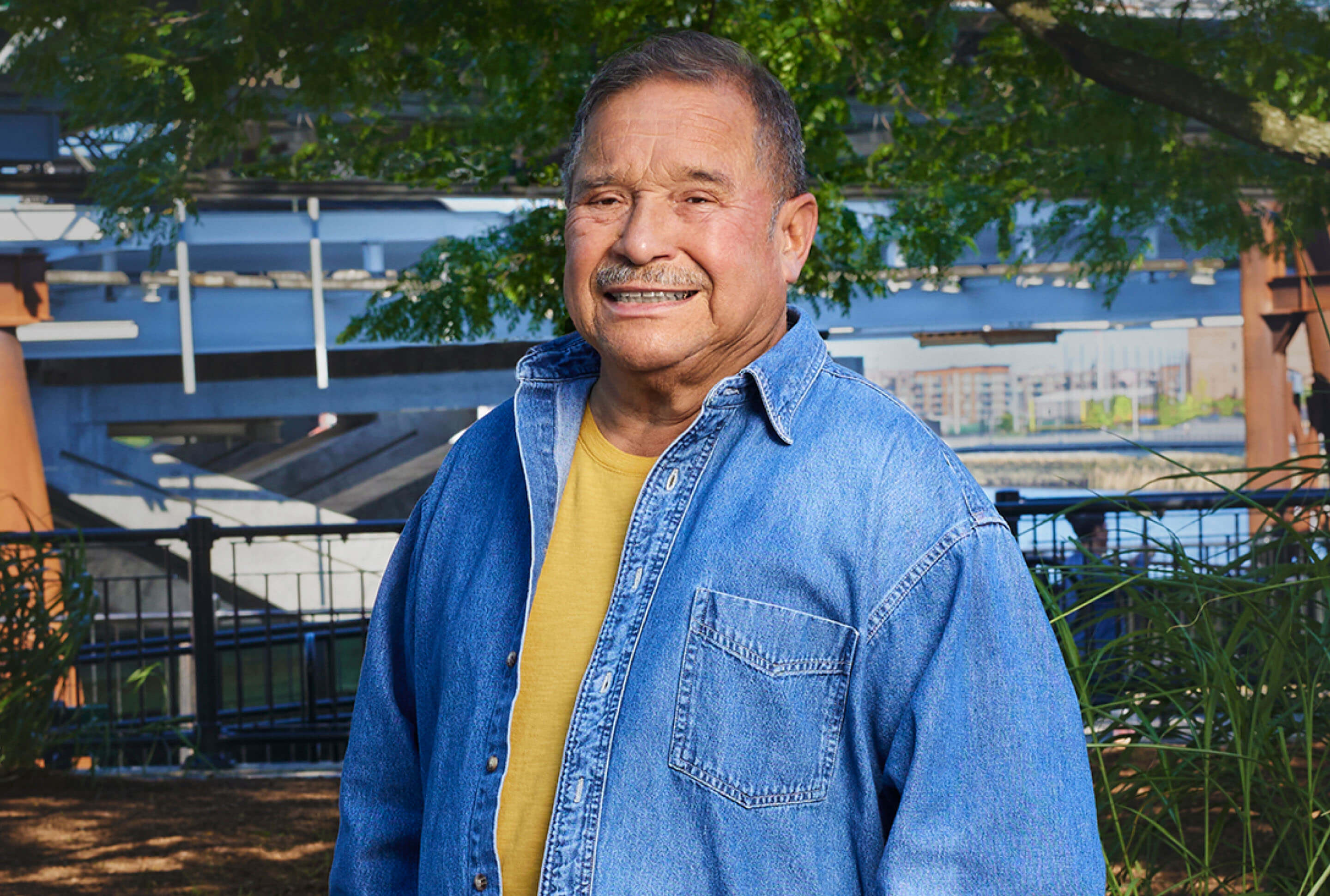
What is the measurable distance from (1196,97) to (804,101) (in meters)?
1.73

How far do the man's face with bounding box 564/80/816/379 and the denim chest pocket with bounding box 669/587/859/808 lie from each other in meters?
0.32

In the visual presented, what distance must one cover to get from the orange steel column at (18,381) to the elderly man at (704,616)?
1483cm

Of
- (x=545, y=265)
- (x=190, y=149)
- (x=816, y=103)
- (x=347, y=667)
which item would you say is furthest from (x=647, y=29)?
(x=347, y=667)

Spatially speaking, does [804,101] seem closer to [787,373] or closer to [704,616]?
[787,373]

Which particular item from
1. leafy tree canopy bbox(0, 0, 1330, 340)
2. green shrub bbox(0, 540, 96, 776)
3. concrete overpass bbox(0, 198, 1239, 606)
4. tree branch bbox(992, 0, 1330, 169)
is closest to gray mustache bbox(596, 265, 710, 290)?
leafy tree canopy bbox(0, 0, 1330, 340)

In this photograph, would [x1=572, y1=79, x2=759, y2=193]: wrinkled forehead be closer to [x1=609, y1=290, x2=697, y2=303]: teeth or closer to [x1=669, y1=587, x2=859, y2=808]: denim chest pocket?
[x1=609, y1=290, x2=697, y2=303]: teeth

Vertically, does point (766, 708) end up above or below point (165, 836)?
above

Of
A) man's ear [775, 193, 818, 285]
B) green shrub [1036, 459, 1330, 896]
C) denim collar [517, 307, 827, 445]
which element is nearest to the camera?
denim collar [517, 307, 827, 445]

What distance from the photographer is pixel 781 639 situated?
1124 millimetres

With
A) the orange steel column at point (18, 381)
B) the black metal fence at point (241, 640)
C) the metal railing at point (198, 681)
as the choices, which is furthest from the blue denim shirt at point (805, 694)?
the orange steel column at point (18, 381)

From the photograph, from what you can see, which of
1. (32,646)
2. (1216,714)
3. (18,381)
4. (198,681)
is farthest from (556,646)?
(18,381)

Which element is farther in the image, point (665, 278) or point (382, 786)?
point (382, 786)

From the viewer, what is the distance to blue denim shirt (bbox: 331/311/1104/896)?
41.7 inches

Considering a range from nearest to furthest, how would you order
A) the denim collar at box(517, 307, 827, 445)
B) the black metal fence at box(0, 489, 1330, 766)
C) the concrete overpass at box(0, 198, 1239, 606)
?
the denim collar at box(517, 307, 827, 445), the black metal fence at box(0, 489, 1330, 766), the concrete overpass at box(0, 198, 1239, 606)
